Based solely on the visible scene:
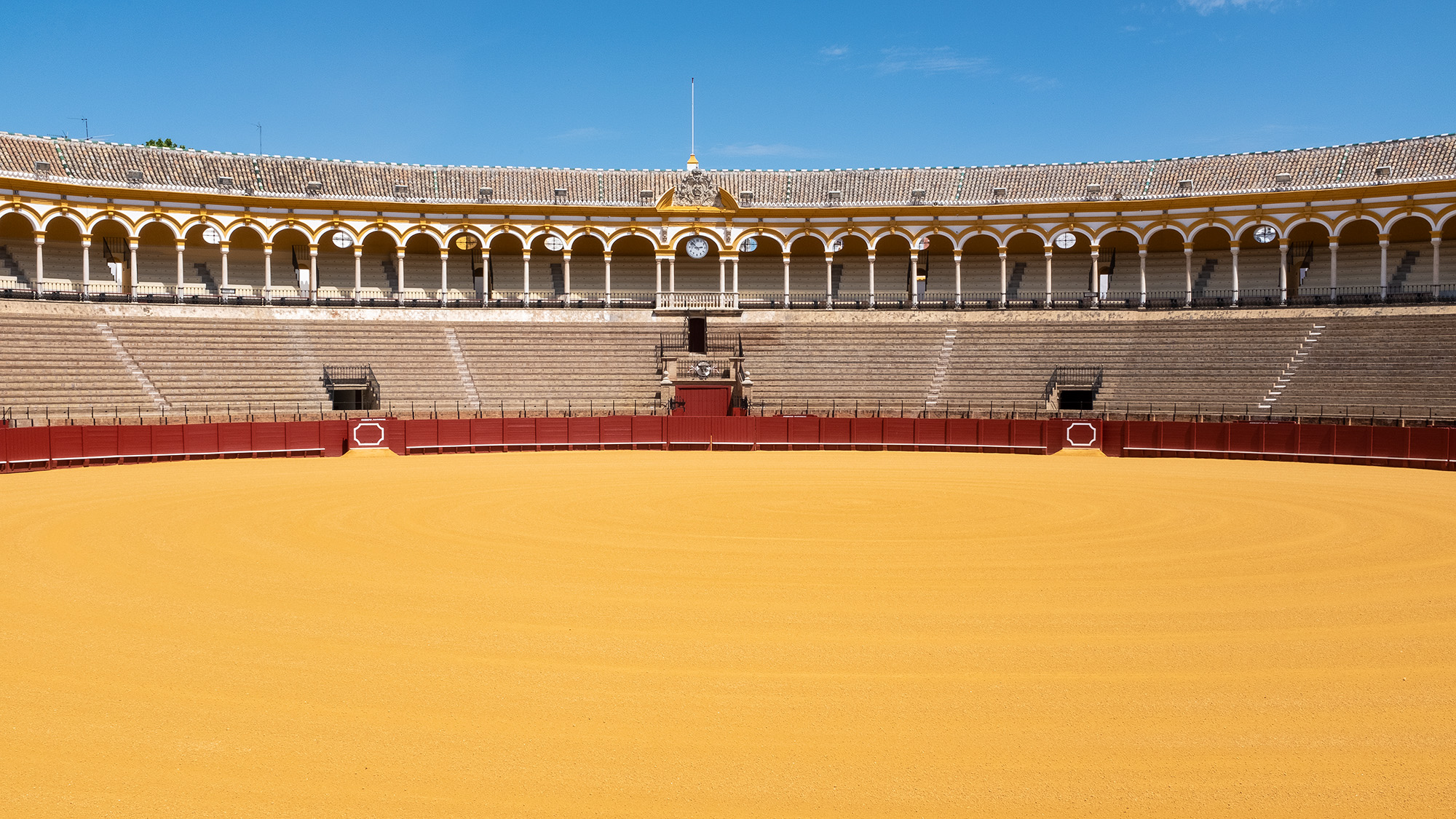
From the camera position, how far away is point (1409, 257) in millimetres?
38562

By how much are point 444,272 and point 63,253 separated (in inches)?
579

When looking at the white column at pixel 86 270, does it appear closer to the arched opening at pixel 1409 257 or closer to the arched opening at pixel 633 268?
the arched opening at pixel 1409 257

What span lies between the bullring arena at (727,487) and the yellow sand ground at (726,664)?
0.15ft

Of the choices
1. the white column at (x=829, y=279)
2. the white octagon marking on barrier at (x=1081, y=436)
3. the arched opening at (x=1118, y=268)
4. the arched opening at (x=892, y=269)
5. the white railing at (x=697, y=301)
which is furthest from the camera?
the arched opening at (x=892, y=269)

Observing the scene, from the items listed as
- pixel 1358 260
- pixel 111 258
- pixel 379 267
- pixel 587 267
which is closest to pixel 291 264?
pixel 379 267

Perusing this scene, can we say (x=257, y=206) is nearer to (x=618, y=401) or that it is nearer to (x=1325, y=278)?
(x=618, y=401)

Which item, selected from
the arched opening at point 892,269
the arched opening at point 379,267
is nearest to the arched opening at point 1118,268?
the arched opening at point 892,269

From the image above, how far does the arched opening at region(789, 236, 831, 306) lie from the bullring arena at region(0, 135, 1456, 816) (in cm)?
18

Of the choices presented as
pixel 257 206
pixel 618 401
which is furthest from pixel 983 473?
pixel 257 206

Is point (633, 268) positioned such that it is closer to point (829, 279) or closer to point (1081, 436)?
point (829, 279)

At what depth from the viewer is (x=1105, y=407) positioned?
32.9 metres

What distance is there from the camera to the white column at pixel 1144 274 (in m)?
39.0

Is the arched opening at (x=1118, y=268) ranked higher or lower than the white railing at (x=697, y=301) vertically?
higher

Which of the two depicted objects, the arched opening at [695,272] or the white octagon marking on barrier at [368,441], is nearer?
the white octagon marking on barrier at [368,441]
